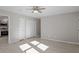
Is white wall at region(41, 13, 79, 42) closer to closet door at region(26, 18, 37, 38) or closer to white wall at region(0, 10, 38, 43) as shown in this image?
closet door at region(26, 18, 37, 38)

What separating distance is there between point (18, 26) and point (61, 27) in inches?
132

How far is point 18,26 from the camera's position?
5.63m

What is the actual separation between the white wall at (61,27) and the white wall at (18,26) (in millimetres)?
1505

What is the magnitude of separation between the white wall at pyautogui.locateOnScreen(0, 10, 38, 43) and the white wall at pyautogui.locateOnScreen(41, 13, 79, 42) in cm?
150

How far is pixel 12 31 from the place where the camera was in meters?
5.07

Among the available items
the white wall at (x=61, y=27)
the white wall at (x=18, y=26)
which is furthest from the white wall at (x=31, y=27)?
the white wall at (x=61, y=27)

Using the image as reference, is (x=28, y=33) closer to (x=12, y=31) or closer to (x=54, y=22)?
(x=12, y=31)

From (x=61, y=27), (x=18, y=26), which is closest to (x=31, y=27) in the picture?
(x=18, y=26)

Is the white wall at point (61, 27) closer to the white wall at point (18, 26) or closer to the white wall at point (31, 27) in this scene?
the white wall at point (31, 27)

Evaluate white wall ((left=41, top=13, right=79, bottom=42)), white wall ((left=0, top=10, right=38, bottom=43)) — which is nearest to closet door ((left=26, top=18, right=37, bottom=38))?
white wall ((left=0, top=10, right=38, bottom=43))

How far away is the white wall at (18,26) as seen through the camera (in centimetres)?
490

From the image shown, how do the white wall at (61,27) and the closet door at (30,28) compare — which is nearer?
the white wall at (61,27)
